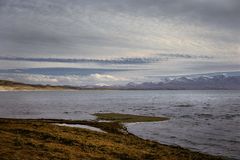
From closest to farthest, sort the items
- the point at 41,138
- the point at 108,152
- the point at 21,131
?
the point at 108,152 → the point at 41,138 → the point at 21,131

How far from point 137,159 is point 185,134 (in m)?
18.3

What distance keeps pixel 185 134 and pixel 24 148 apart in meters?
22.0

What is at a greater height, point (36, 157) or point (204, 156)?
point (36, 157)

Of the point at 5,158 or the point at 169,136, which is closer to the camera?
the point at 5,158

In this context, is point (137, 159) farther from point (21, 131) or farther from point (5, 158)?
point (21, 131)

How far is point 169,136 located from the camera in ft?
114

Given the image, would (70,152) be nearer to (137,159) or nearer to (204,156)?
(137,159)

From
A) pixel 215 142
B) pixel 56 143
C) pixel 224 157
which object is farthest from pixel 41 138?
pixel 215 142

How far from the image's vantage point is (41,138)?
78.4 feet

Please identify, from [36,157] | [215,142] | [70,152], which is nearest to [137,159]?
[70,152]

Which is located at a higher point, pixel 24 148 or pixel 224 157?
pixel 24 148

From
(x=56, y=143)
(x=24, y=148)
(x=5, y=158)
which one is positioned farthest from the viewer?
(x=56, y=143)

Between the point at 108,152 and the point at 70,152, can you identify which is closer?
the point at 70,152

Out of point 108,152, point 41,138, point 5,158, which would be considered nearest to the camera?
point 5,158
